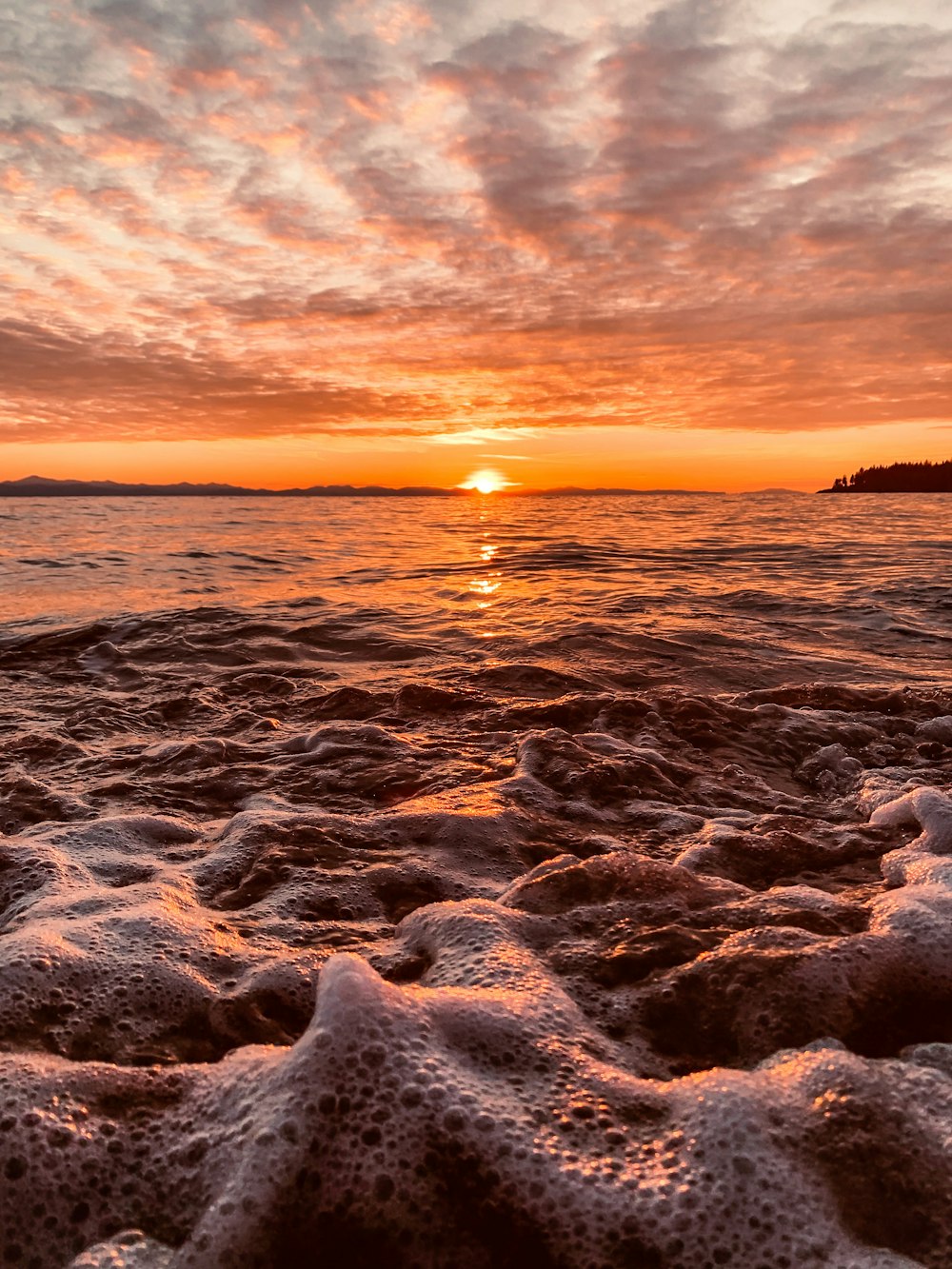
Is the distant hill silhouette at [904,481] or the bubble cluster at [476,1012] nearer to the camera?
the bubble cluster at [476,1012]

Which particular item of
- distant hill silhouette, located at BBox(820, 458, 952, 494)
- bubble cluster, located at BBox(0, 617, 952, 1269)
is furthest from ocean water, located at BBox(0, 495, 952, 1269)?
distant hill silhouette, located at BBox(820, 458, 952, 494)

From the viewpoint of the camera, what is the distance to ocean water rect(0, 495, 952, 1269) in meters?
1.86

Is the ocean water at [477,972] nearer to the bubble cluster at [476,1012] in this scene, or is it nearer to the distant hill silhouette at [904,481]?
the bubble cluster at [476,1012]

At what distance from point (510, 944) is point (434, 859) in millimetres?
846

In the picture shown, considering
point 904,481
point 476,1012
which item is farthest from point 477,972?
point 904,481

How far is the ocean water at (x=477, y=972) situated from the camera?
1864 mm

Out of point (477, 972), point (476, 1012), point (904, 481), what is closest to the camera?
point (476, 1012)

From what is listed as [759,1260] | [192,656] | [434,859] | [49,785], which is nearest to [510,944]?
[434,859]

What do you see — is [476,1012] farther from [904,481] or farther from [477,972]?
[904,481]

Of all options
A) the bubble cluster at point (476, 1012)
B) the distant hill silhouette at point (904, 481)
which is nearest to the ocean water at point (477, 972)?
the bubble cluster at point (476, 1012)

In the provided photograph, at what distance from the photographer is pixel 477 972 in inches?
107

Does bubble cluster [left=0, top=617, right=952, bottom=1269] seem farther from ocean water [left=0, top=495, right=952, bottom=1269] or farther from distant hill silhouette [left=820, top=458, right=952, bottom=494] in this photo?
distant hill silhouette [left=820, top=458, right=952, bottom=494]

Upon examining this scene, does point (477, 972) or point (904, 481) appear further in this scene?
point (904, 481)

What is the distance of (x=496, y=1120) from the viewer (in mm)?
2076
